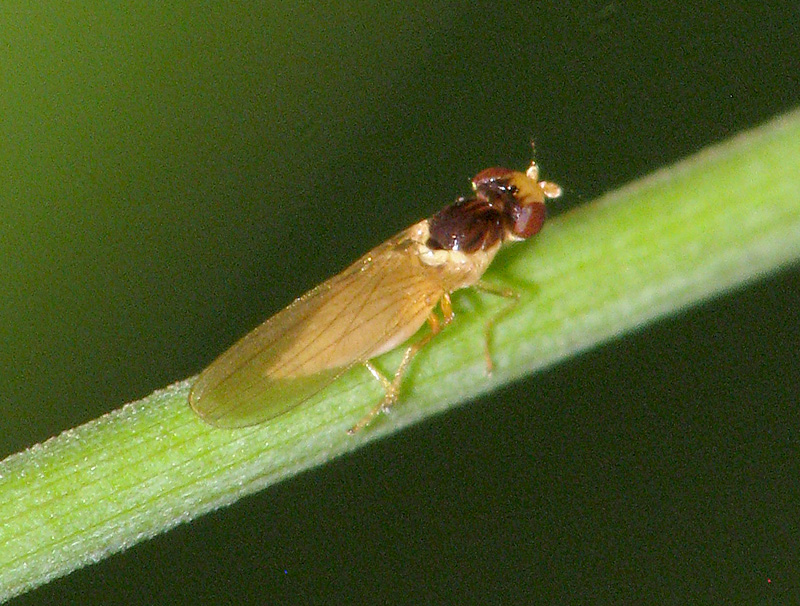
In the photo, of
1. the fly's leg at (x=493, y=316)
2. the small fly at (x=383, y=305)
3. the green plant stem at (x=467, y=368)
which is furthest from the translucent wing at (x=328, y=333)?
the fly's leg at (x=493, y=316)

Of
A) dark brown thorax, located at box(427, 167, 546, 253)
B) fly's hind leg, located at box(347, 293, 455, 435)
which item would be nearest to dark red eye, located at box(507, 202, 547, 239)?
dark brown thorax, located at box(427, 167, 546, 253)

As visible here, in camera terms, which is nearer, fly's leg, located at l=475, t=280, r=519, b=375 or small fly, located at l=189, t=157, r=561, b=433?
fly's leg, located at l=475, t=280, r=519, b=375

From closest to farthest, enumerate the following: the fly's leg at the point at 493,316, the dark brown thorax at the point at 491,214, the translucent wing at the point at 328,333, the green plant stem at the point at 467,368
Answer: the green plant stem at the point at 467,368 < the fly's leg at the point at 493,316 < the translucent wing at the point at 328,333 < the dark brown thorax at the point at 491,214

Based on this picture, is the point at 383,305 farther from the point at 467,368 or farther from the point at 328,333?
the point at 467,368

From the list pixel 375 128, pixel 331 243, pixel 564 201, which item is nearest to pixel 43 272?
pixel 331 243

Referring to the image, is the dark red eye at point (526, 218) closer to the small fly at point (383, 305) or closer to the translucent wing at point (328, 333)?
the small fly at point (383, 305)

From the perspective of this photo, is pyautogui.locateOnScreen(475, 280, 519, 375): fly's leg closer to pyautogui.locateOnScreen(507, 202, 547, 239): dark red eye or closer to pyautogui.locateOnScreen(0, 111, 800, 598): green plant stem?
pyautogui.locateOnScreen(0, 111, 800, 598): green plant stem

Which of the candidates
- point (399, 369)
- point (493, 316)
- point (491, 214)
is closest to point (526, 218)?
point (491, 214)
